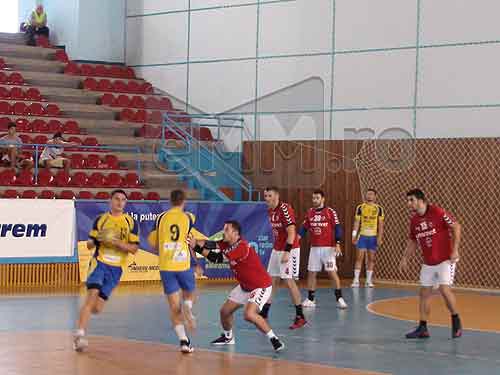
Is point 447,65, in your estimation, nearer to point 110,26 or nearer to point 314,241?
point 314,241

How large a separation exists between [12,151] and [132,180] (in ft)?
12.7

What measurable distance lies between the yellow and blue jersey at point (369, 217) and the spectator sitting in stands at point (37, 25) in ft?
47.2

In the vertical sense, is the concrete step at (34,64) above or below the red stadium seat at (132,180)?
above

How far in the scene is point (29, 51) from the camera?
35.6 meters

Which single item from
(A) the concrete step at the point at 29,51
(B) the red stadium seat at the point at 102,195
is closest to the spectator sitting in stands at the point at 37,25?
(A) the concrete step at the point at 29,51

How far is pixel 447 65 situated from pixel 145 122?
10.3 meters

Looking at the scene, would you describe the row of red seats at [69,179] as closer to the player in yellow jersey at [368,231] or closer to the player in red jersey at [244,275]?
the player in yellow jersey at [368,231]

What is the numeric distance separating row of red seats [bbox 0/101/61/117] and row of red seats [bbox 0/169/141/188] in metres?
3.66

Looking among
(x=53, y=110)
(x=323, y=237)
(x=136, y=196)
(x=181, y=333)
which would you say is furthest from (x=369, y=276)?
(x=181, y=333)

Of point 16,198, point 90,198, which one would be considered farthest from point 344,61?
point 16,198

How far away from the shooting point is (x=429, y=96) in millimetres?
28562

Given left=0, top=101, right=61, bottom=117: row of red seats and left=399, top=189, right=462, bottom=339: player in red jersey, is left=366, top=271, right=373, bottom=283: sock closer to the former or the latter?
left=399, top=189, right=462, bottom=339: player in red jersey

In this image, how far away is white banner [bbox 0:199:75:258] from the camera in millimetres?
24250

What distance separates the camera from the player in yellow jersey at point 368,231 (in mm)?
27141
